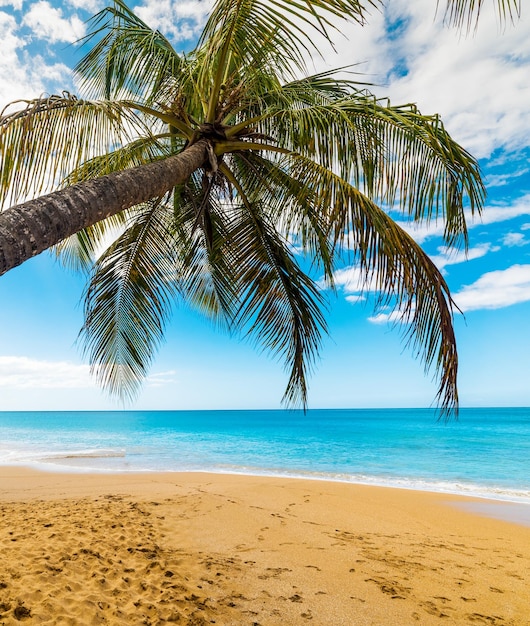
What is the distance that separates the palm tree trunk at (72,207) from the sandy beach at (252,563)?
8.42 ft

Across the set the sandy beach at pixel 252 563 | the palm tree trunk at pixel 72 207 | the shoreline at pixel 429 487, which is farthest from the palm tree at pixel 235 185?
the shoreline at pixel 429 487

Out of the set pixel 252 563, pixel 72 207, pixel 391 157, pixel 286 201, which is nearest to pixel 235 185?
pixel 286 201

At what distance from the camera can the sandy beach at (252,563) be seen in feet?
10.3

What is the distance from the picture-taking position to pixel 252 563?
13.7 feet

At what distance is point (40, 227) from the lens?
2.17 meters

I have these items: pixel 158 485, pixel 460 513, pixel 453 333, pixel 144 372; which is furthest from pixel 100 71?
pixel 460 513

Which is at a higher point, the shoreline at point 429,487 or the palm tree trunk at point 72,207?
the palm tree trunk at point 72,207

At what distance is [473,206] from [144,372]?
474 cm

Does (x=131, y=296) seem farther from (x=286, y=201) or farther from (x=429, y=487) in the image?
(x=429, y=487)

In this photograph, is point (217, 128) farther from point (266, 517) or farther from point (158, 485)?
point (158, 485)

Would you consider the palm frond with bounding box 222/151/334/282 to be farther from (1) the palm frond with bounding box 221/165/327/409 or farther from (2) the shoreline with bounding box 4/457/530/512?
(2) the shoreline with bounding box 4/457/530/512

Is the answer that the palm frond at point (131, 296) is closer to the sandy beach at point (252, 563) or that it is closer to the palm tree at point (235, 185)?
the palm tree at point (235, 185)

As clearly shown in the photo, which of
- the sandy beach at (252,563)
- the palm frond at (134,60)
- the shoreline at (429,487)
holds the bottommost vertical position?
the shoreline at (429,487)

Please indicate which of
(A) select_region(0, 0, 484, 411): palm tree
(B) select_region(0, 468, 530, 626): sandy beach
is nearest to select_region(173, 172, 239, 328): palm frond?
(A) select_region(0, 0, 484, 411): palm tree
